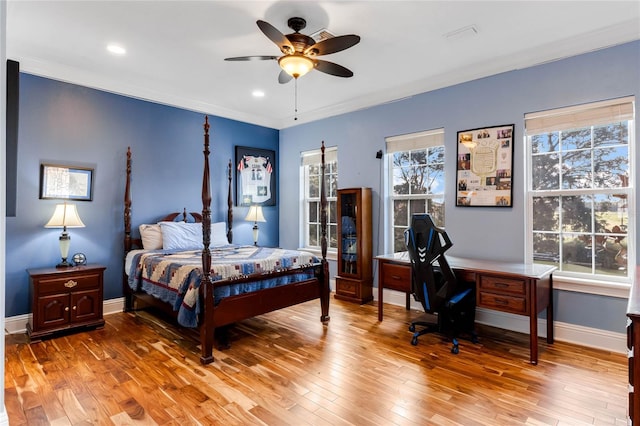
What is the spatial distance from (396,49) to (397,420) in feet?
10.1

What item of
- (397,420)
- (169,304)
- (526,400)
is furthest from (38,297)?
(526,400)

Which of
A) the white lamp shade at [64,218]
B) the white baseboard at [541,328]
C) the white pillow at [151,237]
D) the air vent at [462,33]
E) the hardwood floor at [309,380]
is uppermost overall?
the air vent at [462,33]

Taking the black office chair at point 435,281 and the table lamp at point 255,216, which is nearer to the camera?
the black office chair at point 435,281

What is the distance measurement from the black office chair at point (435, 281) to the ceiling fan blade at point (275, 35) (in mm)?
1812

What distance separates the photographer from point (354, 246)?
4.63m

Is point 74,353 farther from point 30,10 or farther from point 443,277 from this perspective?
point 443,277

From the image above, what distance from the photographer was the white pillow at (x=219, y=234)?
462 centimetres

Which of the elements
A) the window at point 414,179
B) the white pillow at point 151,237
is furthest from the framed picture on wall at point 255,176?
the window at point 414,179

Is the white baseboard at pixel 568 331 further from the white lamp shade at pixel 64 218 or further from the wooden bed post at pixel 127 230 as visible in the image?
the white lamp shade at pixel 64 218

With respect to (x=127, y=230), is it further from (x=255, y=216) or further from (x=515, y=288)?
(x=515, y=288)

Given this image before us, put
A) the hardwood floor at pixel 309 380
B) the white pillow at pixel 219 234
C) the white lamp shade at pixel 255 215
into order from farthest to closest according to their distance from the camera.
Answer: the white lamp shade at pixel 255 215
the white pillow at pixel 219 234
the hardwood floor at pixel 309 380

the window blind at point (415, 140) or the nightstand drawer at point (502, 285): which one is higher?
the window blind at point (415, 140)

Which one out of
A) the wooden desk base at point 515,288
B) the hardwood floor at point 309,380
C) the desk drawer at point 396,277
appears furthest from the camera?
the desk drawer at point 396,277

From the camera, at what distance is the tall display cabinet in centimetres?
452
